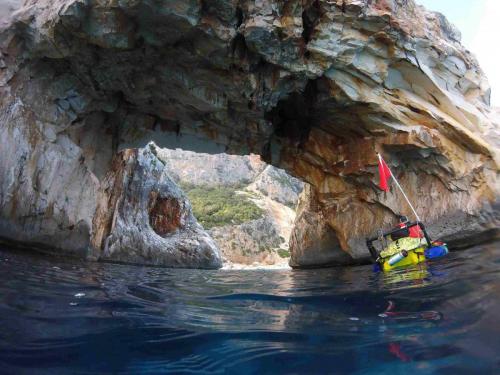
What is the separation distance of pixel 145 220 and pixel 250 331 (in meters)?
15.9

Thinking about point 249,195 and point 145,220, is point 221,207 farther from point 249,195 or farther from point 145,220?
point 145,220

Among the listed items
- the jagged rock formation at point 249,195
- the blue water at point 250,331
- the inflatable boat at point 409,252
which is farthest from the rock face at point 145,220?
the jagged rock formation at point 249,195

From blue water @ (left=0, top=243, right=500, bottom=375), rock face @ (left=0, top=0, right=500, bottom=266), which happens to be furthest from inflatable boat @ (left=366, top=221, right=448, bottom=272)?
rock face @ (left=0, top=0, right=500, bottom=266)

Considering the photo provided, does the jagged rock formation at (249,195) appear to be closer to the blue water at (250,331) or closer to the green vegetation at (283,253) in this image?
the green vegetation at (283,253)

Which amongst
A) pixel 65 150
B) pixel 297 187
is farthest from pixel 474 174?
pixel 297 187

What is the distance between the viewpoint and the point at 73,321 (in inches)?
167

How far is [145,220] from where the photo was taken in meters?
19.2

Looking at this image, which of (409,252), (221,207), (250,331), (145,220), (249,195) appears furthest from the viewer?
(249,195)

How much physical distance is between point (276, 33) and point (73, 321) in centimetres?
910

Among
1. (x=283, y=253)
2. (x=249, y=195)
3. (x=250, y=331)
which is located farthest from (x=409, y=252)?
(x=249, y=195)

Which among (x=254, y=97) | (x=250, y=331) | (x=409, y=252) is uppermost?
(x=254, y=97)

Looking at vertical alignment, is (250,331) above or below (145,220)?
below

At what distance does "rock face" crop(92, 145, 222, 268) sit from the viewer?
16.6 metres

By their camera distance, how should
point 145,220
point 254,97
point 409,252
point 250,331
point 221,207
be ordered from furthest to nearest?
point 221,207
point 145,220
point 254,97
point 409,252
point 250,331
